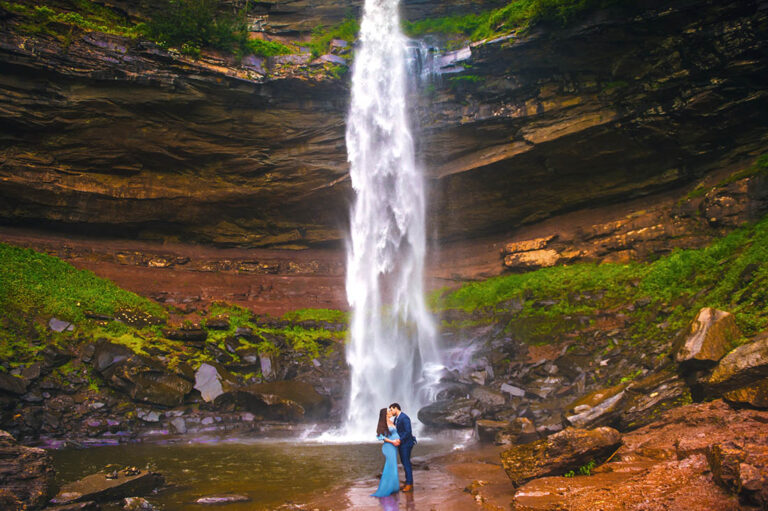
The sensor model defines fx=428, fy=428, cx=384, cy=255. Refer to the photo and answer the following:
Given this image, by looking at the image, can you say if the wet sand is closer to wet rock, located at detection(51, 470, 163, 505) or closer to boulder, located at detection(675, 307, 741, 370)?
wet rock, located at detection(51, 470, 163, 505)

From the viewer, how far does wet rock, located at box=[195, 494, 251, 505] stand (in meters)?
Answer: 6.01

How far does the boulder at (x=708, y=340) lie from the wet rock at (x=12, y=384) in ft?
49.3

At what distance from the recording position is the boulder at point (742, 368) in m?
5.78

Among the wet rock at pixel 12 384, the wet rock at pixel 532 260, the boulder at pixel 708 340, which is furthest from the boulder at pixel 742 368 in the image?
the wet rock at pixel 12 384

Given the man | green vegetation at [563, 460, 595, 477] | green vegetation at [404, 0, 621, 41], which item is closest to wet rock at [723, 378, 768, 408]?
green vegetation at [563, 460, 595, 477]

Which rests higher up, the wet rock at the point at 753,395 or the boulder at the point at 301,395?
the wet rock at the point at 753,395

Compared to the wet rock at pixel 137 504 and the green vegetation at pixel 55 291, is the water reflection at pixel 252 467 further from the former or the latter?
the green vegetation at pixel 55 291

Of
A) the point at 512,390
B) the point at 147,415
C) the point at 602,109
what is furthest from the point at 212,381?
the point at 602,109

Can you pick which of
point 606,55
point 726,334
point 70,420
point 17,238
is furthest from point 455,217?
point 17,238

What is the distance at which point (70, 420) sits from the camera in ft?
36.7

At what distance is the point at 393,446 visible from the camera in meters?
6.50

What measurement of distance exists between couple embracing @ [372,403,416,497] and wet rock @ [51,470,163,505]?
355 centimetres

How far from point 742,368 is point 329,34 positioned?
69.5 feet

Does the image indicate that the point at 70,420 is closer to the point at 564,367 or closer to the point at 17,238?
the point at 17,238
